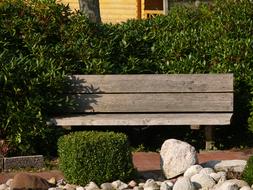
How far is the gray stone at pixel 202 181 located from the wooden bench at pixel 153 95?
2.29 meters

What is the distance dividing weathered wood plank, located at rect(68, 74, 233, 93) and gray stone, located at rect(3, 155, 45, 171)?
4.47 ft

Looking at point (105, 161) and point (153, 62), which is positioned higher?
point (153, 62)

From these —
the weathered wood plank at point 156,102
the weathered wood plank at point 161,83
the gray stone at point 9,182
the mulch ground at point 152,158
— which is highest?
the weathered wood plank at point 161,83

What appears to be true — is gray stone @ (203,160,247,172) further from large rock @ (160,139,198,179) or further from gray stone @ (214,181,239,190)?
gray stone @ (214,181,239,190)

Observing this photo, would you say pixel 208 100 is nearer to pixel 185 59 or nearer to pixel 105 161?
pixel 185 59

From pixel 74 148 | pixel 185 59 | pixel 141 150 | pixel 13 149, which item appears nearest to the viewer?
pixel 74 148

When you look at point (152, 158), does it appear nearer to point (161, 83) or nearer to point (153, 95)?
point (153, 95)

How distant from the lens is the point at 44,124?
29.0 feet

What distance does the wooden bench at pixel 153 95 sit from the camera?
9352 mm

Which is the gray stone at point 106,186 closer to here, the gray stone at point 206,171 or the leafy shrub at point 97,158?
the leafy shrub at point 97,158

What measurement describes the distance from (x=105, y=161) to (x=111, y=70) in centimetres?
278

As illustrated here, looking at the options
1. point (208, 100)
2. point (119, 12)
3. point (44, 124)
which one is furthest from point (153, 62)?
point (119, 12)

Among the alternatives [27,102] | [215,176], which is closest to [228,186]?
[215,176]

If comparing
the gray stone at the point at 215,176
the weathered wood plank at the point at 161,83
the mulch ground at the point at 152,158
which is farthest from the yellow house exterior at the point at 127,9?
the gray stone at the point at 215,176
